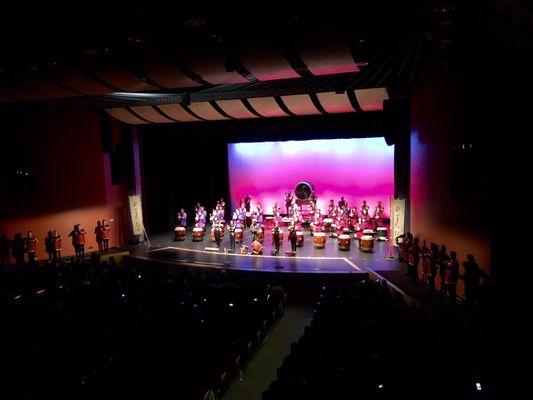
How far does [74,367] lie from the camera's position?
14.6ft

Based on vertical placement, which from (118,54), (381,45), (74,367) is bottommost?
(74,367)

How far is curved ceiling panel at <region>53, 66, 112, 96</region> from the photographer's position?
7234 millimetres

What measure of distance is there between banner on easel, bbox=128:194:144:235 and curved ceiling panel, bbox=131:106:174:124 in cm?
282

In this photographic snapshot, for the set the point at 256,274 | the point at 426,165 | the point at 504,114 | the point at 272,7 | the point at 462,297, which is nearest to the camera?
the point at 272,7

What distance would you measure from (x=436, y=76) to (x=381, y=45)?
1492 millimetres

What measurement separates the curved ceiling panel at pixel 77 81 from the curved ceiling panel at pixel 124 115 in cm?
551

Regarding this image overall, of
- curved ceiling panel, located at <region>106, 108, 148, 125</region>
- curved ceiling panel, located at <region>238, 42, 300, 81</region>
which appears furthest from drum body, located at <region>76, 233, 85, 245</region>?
curved ceiling panel, located at <region>238, 42, 300, 81</region>

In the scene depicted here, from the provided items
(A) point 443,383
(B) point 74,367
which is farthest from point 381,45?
(B) point 74,367

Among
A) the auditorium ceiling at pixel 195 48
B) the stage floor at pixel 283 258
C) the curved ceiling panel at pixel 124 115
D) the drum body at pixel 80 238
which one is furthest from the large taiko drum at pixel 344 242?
the curved ceiling panel at pixel 124 115

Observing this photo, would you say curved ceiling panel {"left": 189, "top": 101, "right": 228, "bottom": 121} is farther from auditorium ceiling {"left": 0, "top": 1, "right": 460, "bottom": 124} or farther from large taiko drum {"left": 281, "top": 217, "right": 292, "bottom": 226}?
auditorium ceiling {"left": 0, "top": 1, "right": 460, "bottom": 124}

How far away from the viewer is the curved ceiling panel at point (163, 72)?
689 cm

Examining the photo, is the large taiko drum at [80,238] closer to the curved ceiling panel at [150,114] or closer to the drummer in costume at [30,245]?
the drummer in costume at [30,245]

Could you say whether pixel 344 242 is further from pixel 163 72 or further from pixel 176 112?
pixel 163 72

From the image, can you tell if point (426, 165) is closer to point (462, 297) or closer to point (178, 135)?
point (462, 297)
